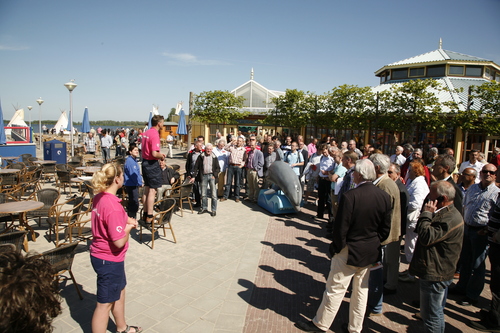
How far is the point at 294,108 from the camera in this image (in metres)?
19.9

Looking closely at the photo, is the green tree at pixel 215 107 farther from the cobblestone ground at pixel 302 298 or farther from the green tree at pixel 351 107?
the cobblestone ground at pixel 302 298

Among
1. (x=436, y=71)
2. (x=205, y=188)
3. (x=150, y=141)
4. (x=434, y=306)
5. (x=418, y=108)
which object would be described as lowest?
(x=434, y=306)

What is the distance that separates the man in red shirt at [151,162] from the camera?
623 cm

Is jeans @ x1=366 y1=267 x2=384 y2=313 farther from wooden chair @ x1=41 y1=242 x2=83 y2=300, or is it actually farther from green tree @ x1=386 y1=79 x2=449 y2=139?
green tree @ x1=386 y1=79 x2=449 y2=139

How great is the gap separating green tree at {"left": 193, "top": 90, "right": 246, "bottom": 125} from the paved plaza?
547 inches

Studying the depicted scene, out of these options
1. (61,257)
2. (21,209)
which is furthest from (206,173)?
(61,257)

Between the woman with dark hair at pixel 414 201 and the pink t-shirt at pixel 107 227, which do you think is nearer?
the pink t-shirt at pixel 107 227

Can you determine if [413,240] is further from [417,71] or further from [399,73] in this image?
[399,73]

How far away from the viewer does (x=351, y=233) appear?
10.9 feet

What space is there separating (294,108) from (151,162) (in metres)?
14.6

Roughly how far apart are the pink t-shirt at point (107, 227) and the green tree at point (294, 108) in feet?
56.2

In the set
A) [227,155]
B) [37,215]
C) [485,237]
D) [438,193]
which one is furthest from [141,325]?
[227,155]

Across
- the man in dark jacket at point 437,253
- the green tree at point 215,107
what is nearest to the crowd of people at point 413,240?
the man in dark jacket at point 437,253

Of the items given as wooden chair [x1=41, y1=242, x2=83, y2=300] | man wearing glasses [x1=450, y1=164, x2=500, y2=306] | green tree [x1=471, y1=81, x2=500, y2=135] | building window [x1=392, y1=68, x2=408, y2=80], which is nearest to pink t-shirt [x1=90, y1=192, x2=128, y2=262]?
wooden chair [x1=41, y1=242, x2=83, y2=300]
